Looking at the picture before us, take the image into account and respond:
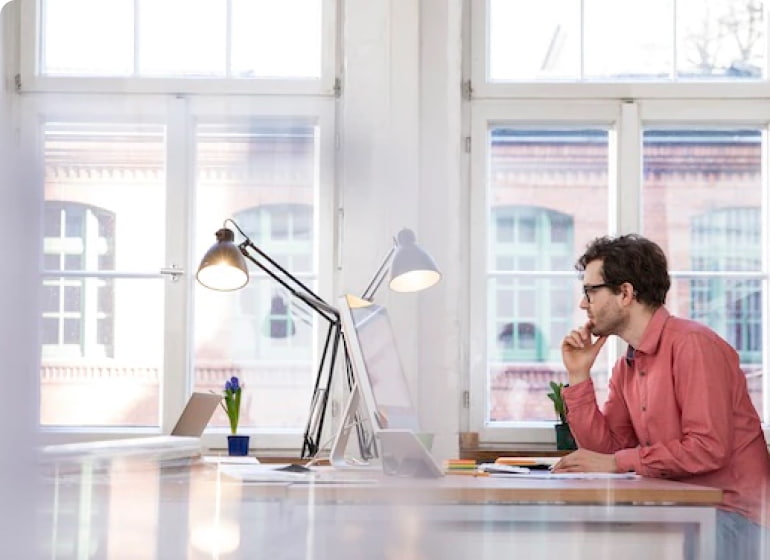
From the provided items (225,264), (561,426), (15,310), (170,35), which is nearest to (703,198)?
(561,426)

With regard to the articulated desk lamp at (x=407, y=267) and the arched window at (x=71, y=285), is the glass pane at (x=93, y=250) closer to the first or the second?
the arched window at (x=71, y=285)

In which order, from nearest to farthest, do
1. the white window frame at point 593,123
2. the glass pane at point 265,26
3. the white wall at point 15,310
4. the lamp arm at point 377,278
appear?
the white wall at point 15,310 < the glass pane at point 265,26 < the lamp arm at point 377,278 < the white window frame at point 593,123

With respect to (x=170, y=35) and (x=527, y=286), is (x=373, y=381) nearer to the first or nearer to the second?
(x=170, y=35)

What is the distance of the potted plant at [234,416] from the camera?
5.80 feet

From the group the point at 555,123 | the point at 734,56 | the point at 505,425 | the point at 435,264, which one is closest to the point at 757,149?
the point at 734,56

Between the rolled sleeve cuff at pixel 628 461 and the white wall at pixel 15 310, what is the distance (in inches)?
35.9

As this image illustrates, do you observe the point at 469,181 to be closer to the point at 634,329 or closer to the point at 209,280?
the point at 209,280

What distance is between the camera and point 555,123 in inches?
81.3

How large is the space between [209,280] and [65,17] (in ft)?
4.67

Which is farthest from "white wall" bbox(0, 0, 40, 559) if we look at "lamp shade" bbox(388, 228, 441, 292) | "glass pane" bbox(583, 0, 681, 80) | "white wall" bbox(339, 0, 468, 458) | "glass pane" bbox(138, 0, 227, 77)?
"glass pane" bbox(583, 0, 681, 80)

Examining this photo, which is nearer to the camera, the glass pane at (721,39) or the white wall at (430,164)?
the white wall at (430,164)

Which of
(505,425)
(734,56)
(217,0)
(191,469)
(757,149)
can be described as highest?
(734,56)

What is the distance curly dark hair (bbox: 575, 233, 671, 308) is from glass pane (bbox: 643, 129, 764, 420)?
758 millimetres

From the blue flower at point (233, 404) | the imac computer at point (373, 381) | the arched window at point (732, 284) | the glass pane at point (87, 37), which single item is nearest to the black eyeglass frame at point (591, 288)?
the imac computer at point (373, 381)
